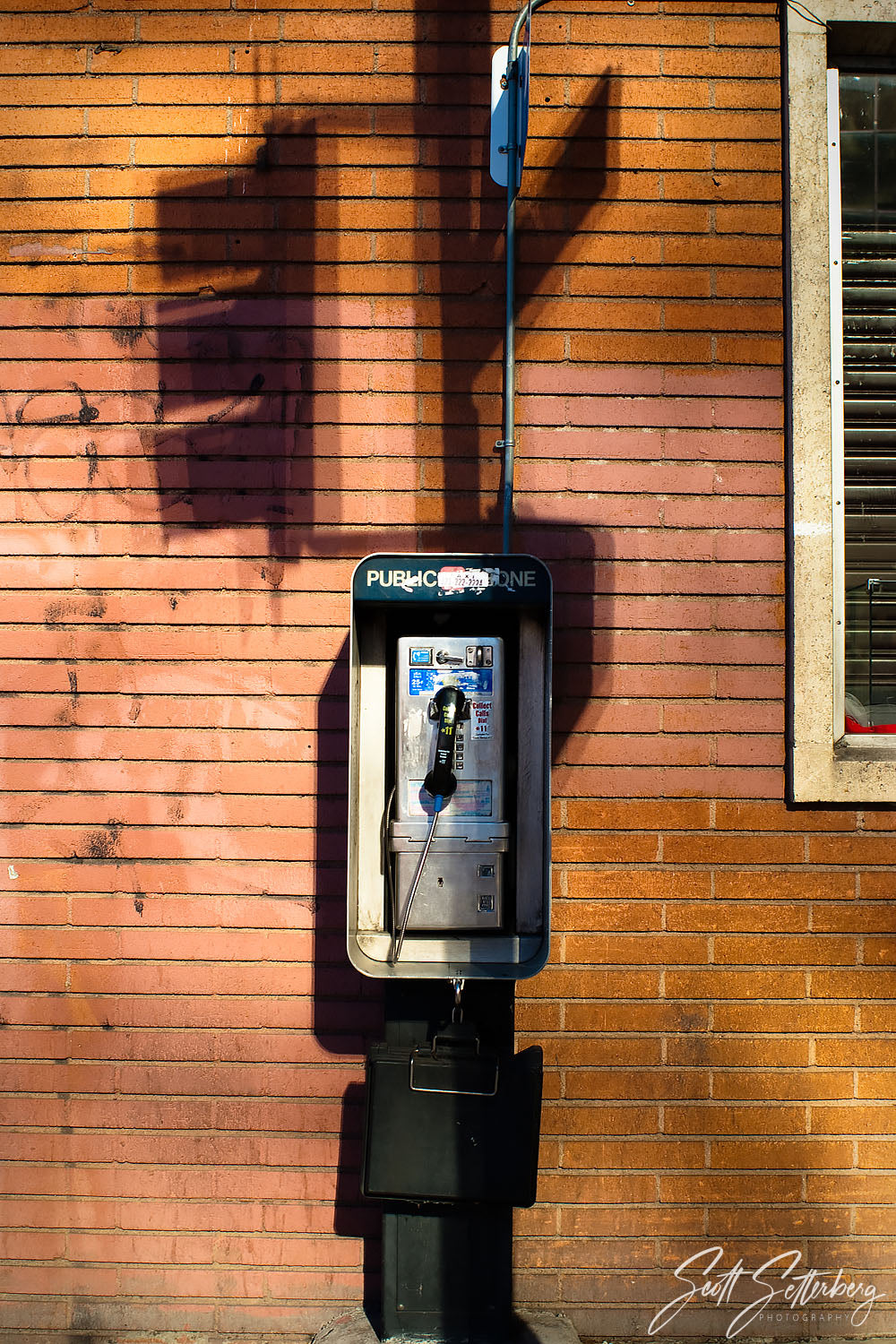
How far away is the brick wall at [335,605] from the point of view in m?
2.87

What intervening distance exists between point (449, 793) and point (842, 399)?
6.19 feet

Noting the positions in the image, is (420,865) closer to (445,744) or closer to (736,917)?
(445,744)

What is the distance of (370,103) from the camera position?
114 inches

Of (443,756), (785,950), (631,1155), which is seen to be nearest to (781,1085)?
(785,950)

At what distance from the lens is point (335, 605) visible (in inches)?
114

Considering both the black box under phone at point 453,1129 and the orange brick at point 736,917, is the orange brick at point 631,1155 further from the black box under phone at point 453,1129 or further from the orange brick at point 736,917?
the orange brick at point 736,917

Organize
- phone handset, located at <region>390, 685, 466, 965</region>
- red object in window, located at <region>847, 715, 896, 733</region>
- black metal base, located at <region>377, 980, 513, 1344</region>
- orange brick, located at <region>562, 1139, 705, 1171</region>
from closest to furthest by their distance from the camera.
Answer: phone handset, located at <region>390, 685, 466, 965</region>
black metal base, located at <region>377, 980, 513, 1344</region>
orange brick, located at <region>562, 1139, 705, 1171</region>
red object in window, located at <region>847, 715, 896, 733</region>

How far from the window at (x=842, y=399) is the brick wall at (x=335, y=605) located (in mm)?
100

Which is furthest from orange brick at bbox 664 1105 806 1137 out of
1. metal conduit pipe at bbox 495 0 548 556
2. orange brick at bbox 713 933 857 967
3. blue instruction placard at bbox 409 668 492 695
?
metal conduit pipe at bbox 495 0 548 556

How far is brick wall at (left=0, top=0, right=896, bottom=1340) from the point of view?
2873 mm

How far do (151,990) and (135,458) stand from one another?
1726mm

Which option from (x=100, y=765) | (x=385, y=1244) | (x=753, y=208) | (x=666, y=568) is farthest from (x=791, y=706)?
(x=100, y=765)

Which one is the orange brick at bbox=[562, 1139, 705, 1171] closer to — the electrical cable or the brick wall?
the brick wall

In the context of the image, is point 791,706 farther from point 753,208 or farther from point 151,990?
point 151,990
